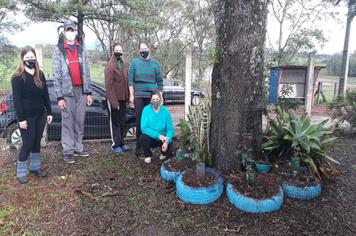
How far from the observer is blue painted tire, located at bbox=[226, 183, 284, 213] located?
2955 mm

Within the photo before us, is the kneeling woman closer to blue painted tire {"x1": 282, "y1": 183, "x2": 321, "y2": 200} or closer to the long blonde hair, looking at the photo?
the long blonde hair

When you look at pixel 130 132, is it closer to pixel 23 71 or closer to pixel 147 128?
pixel 147 128

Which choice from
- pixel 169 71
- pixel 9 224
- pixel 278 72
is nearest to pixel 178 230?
Answer: pixel 9 224

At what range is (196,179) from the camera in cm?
334

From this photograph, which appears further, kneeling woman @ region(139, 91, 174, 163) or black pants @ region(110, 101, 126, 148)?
black pants @ region(110, 101, 126, 148)

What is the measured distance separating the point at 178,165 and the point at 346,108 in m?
4.40

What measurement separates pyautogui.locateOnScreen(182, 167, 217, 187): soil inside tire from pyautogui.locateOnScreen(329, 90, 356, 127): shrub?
4.22 m

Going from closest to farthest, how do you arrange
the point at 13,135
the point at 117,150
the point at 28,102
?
the point at 28,102
the point at 117,150
the point at 13,135

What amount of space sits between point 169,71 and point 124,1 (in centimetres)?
657

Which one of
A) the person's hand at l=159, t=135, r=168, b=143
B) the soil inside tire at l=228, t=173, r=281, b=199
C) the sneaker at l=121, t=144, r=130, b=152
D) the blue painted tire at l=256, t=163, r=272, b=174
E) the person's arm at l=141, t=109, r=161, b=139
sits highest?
the person's arm at l=141, t=109, r=161, b=139

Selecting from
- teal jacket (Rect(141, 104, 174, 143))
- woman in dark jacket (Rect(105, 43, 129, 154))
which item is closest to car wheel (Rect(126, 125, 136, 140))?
woman in dark jacket (Rect(105, 43, 129, 154))

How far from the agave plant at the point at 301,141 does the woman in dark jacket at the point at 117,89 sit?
7.93ft

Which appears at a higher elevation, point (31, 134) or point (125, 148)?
point (31, 134)

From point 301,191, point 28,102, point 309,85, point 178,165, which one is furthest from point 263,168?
point 309,85
